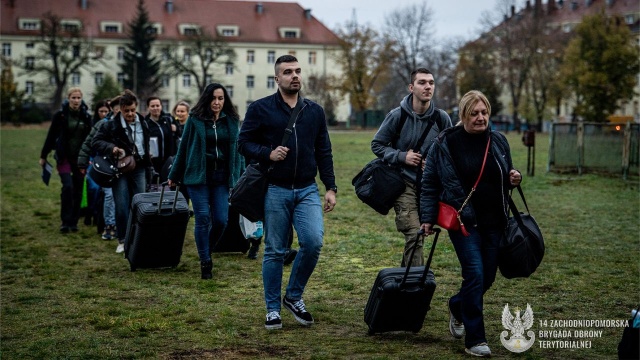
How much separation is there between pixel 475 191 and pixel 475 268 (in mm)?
544

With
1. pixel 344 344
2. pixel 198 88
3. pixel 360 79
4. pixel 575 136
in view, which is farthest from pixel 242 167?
pixel 198 88

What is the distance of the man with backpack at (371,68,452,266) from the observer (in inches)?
308

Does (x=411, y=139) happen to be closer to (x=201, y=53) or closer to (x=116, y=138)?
(x=116, y=138)

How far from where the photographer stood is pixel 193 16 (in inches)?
4176

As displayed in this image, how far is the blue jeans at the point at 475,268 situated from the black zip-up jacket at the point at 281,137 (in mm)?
1424

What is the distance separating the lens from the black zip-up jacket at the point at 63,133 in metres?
13.6

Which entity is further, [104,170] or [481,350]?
[104,170]

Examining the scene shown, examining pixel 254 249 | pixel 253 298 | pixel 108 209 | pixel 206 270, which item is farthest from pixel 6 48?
pixel 253 298

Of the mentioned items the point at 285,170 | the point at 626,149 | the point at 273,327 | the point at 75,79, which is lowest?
the point at 273,327

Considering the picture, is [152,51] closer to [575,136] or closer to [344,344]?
[575,136]

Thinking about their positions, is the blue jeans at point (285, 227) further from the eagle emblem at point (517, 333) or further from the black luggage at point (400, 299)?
the eagle emblem at point (517, 333)

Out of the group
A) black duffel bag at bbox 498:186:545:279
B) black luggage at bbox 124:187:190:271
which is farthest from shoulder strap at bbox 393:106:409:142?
black luggage at bbox 124:187:190:271

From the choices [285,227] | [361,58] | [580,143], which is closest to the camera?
[285,227]

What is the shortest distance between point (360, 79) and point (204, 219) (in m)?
82.7
